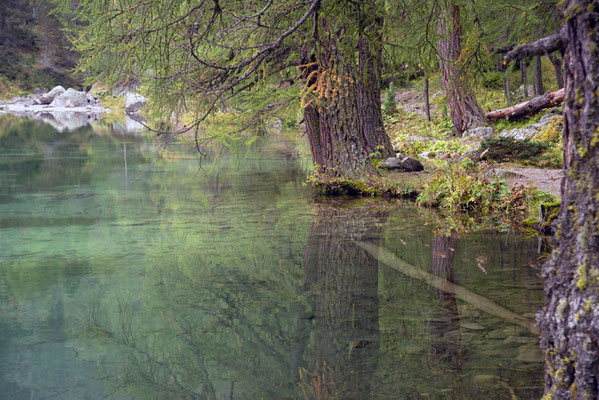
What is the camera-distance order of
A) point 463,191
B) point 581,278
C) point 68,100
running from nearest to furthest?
point 581,278 < point 463,191 < point 68,100

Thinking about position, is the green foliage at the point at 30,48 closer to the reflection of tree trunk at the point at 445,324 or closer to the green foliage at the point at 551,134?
the green foliage at the point at 551,134

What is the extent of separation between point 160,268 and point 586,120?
526 centimetres

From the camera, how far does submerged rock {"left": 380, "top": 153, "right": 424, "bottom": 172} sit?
11914 millimetres

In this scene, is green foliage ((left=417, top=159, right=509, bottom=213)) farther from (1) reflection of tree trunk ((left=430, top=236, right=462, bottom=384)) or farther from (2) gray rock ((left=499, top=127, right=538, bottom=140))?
(2) gray rock ((left=499, top=127, right=538, bottom=140))

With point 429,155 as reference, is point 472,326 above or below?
below

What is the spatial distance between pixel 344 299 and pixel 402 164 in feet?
21.5

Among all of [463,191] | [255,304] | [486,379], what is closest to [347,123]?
[463,191]

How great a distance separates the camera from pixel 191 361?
4559mm

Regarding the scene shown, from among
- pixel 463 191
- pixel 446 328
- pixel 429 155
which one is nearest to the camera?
pixel 446 328

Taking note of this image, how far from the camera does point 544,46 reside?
304 cm

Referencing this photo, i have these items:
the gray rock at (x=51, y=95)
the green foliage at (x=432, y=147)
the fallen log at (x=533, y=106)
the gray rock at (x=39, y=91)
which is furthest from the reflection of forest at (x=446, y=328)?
the gray rock at (x=39, y=91)

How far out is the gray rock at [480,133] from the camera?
52.1 feet

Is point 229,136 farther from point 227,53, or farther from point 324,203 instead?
point 324,203

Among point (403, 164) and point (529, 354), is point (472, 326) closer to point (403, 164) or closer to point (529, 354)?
point (529, 354)
